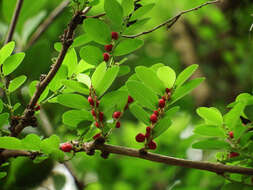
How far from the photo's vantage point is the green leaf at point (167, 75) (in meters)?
0.52

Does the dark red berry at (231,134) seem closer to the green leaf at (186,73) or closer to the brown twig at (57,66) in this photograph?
the green leaf at (186,73)

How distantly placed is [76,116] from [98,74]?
0.08 metres

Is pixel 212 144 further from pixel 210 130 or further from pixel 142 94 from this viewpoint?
pixel 142 94

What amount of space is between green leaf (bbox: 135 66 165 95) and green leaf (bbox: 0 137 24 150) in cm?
20

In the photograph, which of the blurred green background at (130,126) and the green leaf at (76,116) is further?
the blurred green background at (130,126)

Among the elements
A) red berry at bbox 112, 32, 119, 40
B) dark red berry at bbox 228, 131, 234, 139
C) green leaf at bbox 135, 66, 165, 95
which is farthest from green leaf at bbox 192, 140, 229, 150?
red berry at bbox 112, 32, 119, 40

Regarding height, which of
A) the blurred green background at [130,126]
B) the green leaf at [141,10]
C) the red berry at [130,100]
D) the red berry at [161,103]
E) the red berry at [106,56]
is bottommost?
the blurred green background at [130,126]

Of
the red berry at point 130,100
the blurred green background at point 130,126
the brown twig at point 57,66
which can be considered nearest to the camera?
the brown twig at point 57,66

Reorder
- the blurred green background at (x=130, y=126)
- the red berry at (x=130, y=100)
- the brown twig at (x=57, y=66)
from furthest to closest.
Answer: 1. the blurred green background at (x=130, y=126)
2. the red berry at (x=130, y=100)
3. the brown twig at (x=57, y=66)

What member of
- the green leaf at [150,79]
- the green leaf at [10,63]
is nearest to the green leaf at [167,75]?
the green leaf at [150,79]

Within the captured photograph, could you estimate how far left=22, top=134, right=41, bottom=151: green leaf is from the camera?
1.70 feet

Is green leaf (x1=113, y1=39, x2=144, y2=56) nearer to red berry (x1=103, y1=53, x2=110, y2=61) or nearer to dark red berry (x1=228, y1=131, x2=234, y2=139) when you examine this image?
red berry (x1=103, y1=53, x2=110, y2=61)

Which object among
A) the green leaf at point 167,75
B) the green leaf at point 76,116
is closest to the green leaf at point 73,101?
the green leaf at point 76,116

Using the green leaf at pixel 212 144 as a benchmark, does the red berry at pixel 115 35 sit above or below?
above
